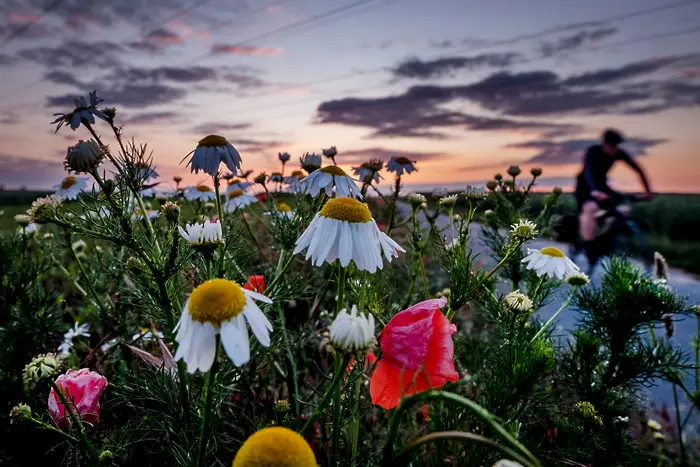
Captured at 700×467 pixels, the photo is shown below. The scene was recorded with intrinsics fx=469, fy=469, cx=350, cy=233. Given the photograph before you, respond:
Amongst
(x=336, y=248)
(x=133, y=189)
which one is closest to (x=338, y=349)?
(x=336, y=248)

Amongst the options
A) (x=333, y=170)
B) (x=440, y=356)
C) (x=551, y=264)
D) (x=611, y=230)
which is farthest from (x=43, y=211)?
(x=611, y=230)

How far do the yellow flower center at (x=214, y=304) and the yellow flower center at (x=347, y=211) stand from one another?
0.28m

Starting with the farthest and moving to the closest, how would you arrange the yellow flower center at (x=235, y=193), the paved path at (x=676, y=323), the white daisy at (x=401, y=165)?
the yellow flower center at (x=235, y=193) < the white daisy at (x=401, y=165) < the paved path at (x=676, y=323)

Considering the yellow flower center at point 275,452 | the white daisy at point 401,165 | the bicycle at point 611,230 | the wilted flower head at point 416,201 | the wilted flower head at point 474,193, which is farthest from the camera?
the bicycle at point 611,230

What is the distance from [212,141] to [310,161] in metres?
0.41

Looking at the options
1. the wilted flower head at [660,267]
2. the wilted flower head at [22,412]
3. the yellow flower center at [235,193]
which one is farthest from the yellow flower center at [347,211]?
the yellow flower center at [235,193]

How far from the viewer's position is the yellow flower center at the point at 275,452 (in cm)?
48

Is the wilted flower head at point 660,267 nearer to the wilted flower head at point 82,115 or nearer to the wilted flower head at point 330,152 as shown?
the wilted flower head at point 330,152

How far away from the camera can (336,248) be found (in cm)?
79

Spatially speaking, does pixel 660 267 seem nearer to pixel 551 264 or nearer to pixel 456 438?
pixel 551 264

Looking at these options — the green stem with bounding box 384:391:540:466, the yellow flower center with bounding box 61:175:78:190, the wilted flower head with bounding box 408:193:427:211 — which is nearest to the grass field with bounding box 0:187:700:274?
the yellow flower center with bounding box 61:175:78:190

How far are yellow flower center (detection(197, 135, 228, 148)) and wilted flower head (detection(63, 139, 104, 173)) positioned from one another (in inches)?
12.6

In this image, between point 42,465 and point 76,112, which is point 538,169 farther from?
point 42,465

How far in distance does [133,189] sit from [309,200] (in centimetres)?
67
